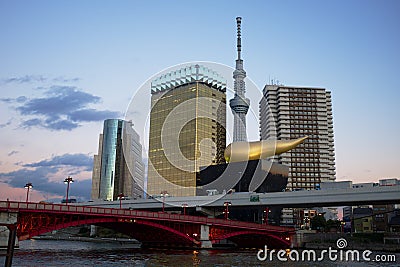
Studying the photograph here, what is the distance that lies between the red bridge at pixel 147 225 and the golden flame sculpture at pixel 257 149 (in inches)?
1517

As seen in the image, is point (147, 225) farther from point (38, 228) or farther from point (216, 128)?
point (216, 128)

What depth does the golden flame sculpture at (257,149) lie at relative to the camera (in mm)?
115375

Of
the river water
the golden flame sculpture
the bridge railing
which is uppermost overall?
the golden flame sculpture

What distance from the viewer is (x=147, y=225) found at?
56.7 meters

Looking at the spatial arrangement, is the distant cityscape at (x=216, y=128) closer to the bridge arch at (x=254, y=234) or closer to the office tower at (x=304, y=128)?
the office tower at (x=304, y=128)

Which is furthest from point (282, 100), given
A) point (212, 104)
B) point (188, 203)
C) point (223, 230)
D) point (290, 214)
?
point (223, 230)

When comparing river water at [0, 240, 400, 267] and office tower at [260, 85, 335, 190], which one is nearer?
river water at [0, 240, 400, 267]

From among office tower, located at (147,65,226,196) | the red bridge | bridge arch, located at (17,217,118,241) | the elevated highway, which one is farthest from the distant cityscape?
bridge arch, located at (17,217,118,241)

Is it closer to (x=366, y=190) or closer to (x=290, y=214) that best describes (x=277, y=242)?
(x=366, y=190)

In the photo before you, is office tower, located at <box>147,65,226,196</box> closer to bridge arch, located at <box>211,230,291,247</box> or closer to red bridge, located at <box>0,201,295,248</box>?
bridge arch, located at <box>211,230,291,247</box>

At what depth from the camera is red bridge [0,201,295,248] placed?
44969 millimetres

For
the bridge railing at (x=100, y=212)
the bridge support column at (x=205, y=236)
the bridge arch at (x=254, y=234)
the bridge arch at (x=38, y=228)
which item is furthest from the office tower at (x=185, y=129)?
the bridge arch at (x=38, y=228)

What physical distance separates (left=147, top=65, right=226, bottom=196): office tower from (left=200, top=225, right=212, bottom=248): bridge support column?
3436 inches

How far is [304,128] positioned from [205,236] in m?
126
